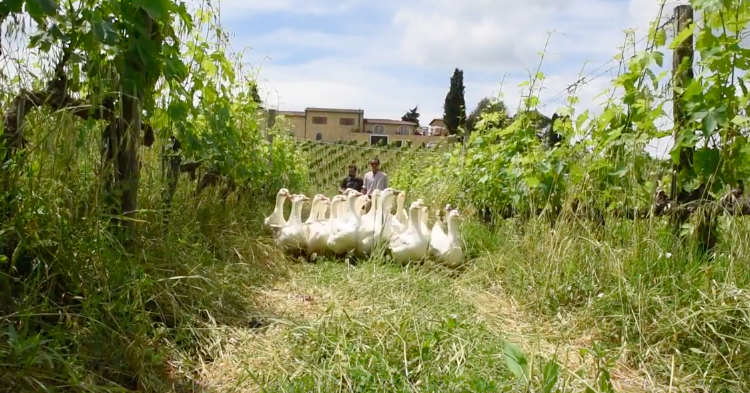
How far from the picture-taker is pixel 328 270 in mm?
5301

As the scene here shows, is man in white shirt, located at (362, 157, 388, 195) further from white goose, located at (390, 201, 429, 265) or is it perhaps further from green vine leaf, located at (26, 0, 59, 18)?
green vine leaf, located at (26, 0, 59, 18)

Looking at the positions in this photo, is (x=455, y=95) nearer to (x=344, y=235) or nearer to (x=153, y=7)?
(x=344, y=235)

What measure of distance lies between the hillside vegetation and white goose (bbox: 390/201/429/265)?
15cm

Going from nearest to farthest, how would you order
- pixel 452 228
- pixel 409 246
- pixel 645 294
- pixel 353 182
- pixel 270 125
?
pixel 645 294 → pixel 409 246 → pixel 452 228 → pixel 270 125 → pixel 353 182

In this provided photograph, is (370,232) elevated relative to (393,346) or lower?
elevated

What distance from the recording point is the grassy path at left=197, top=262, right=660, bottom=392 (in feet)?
8.70

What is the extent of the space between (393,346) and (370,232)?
9.39 feet

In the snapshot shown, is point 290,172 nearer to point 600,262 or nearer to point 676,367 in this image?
point 600,262

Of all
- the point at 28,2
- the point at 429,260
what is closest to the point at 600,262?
the point at 429,260

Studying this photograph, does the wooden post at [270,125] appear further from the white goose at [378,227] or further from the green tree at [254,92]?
the white goose at [378,227]

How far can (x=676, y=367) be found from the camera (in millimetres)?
2881

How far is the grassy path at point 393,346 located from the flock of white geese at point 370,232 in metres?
1.06

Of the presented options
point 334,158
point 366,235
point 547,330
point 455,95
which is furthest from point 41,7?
point 455,95

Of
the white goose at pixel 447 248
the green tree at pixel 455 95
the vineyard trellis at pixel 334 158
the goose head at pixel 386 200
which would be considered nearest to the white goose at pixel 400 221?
the goose head at pixel 386 200
